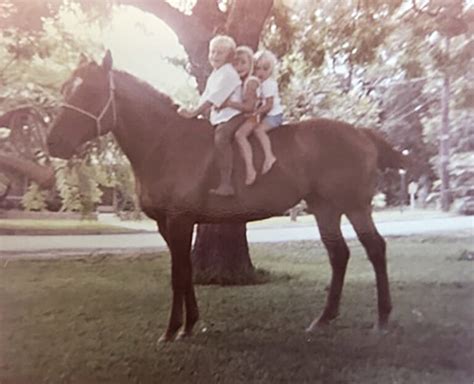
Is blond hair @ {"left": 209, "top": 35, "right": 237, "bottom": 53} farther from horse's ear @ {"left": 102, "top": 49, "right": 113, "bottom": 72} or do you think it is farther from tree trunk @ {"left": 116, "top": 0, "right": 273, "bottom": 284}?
horse's ear @ {"left": 102, "top": 49, "right": 113, "bottom": 72}

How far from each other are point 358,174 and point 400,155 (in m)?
0.10

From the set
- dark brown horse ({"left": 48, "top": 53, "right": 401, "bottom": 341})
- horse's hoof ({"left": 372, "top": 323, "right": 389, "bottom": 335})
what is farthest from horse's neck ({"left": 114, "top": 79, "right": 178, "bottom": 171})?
horse's hoof ({"left": 372, "top": 323, "right": 389, "bottom": 335})

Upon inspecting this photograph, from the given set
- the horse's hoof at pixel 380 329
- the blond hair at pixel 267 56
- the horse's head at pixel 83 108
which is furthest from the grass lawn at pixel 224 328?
the blond hair at pixel 267 56

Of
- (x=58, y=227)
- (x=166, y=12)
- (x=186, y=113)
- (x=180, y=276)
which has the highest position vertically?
(x=166, y=12)

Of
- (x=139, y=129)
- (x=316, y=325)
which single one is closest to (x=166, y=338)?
(x=316, y=325)

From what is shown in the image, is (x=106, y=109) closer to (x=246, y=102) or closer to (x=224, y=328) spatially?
(x=246, y=102)

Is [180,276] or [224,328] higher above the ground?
[180,276]

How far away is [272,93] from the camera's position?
151 cm

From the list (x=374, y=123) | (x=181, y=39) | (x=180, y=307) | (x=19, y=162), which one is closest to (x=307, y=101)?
(x=374, y=123)

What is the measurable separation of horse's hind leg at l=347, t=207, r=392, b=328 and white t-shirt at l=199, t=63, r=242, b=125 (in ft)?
1.07

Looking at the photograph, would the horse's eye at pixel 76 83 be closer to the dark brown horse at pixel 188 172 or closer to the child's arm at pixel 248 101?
the dark brown horse at pixel 188 172

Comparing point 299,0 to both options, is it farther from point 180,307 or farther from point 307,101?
point 180,307

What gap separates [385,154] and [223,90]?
14.2 inches

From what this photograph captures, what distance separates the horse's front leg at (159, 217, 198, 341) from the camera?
1.51m
